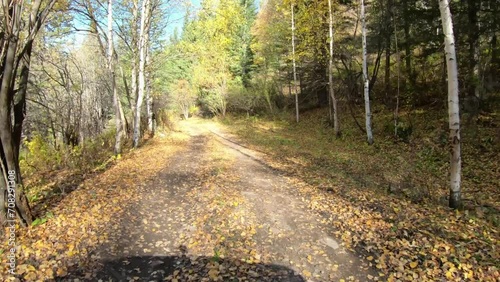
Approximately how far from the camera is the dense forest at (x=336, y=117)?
209 inches

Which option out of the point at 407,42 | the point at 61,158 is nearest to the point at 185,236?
the point at 61,158

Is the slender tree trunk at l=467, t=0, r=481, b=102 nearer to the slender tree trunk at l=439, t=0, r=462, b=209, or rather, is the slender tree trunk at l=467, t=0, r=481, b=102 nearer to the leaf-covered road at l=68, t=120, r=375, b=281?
the slender tree trunk at l=439, t=0, r=462, b=209

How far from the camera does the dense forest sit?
530 cm

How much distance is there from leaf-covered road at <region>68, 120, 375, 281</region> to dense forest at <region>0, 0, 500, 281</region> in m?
0.38

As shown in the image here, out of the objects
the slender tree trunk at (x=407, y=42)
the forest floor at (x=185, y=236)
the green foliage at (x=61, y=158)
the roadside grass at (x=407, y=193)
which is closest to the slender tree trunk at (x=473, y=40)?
the roadside grass at (x=407, y=193)

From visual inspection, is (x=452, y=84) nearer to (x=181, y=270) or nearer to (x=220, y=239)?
(x=220, y=239)

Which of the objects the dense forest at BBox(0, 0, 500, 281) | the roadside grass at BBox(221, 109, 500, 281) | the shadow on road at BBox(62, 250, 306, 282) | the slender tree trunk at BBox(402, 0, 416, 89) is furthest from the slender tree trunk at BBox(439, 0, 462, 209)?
the slender tree trunk at BBox(402, 0, 416, 89)

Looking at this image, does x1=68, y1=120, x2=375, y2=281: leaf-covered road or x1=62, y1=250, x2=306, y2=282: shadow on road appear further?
x1=68, y1=120, x2=375, y2=281: leaf-covered road

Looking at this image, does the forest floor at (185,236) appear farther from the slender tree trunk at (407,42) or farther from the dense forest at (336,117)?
the slender tree trunk at (407,42)

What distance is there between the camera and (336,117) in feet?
55.5

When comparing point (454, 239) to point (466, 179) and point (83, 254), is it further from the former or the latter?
point (83, 254)

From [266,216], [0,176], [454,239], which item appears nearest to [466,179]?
[454,239]

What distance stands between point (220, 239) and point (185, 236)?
0.70 meters

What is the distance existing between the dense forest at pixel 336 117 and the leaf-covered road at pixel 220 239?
1.26 feet
